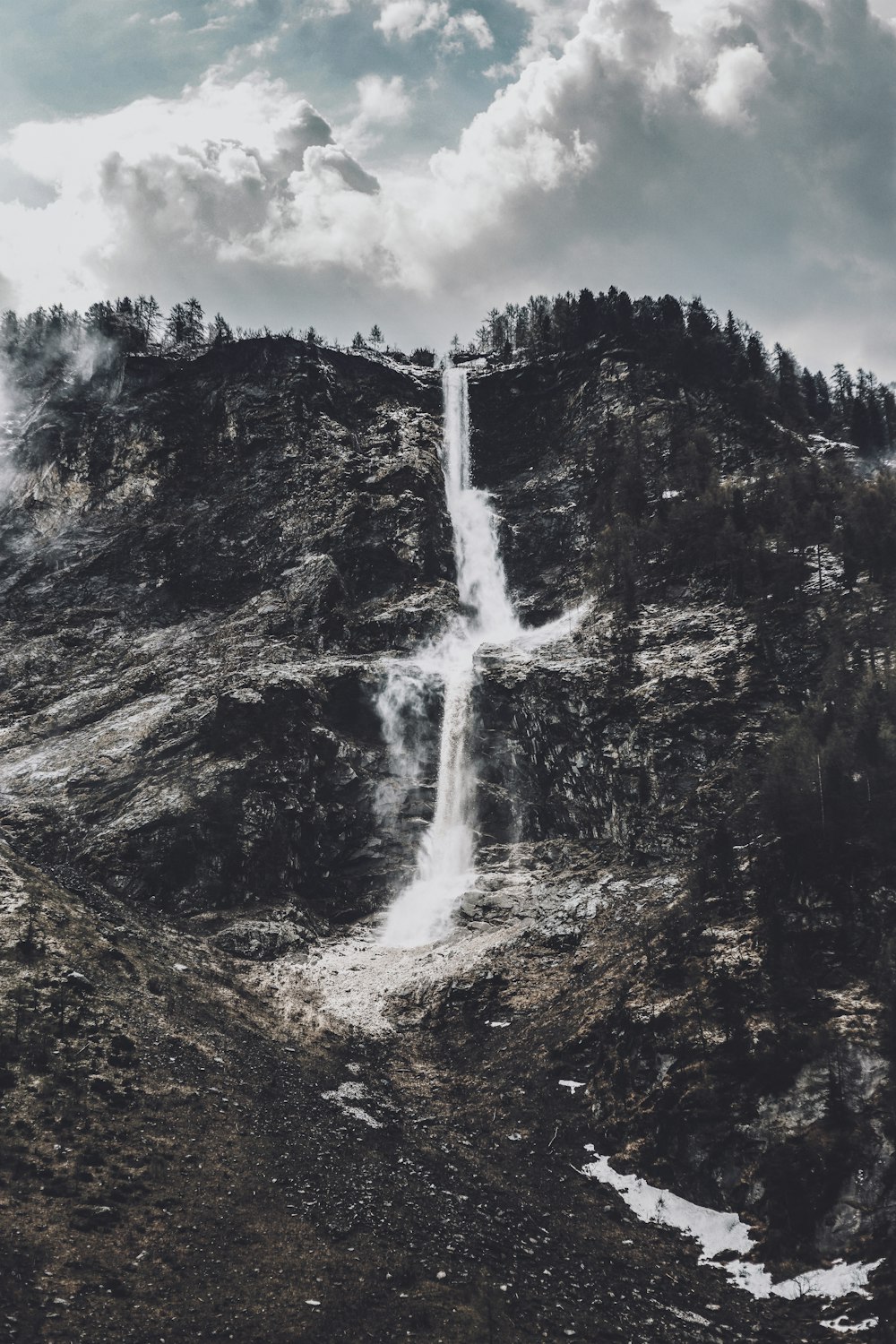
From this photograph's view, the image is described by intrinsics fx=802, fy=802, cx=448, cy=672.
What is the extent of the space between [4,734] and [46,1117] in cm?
4556

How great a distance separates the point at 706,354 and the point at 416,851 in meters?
72.0

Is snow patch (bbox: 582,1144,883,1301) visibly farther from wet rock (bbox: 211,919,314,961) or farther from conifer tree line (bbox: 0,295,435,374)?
conifer tree line (bbox: 0,295,435,374)

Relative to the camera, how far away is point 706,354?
96500mm

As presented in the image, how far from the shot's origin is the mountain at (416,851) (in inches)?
952

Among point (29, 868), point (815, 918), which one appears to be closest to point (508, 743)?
point (815, 918)

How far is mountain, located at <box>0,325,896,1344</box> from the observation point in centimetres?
2419

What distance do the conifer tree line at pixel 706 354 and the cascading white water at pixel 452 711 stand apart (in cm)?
2725

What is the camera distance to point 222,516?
3403 inches

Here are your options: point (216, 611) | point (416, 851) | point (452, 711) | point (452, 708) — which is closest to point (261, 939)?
point (416, 851)

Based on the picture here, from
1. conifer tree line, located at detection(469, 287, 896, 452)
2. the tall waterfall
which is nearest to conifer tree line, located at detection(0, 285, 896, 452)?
conifer tree line, located at detection(469, 287, 896, 452)

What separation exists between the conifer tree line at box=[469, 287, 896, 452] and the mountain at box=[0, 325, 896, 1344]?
1.27 m

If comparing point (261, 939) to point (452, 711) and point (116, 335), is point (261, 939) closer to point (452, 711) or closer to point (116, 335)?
point (452, 711)

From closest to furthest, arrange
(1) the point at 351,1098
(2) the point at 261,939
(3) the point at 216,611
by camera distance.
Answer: (1) the point at 351,1098, (2) the point at 261,939, (3) the point at 216,611

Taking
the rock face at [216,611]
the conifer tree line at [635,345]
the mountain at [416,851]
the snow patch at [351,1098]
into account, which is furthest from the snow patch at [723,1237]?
the conifer tree line at [635,345]
